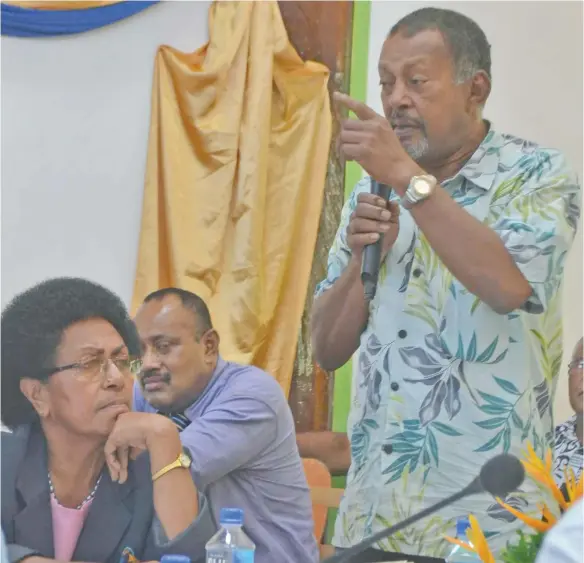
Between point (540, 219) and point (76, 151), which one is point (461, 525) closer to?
point (540, 219)

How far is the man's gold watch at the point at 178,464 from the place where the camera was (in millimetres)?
1663

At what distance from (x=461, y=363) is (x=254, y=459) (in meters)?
0.45

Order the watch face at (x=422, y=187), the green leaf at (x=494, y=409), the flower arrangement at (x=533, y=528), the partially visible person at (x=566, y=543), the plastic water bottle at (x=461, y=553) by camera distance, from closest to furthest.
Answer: the partially visible person at (x=566, y=543)
the flower arrangement at (x=533, y=528)
the plastic water bottle at (x=461, y=553)
the watch face at (x=422, y=187)
the green leaf at (x=494, y=409)

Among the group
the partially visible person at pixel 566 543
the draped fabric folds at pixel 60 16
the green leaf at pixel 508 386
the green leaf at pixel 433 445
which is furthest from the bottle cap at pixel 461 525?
the draped fabric folds at pixel 60 16

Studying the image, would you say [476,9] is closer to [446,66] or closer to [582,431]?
[446,66]

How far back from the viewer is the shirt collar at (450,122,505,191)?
162 centimetres

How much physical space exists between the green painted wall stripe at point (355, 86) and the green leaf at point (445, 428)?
0.76 feet

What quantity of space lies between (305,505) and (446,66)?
2.70 ft

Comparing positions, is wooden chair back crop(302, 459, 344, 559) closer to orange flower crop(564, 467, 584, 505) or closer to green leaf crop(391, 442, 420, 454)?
green leaf crop(391, 442, 420, 454)

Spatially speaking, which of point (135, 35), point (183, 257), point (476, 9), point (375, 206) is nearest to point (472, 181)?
point (375, 206)

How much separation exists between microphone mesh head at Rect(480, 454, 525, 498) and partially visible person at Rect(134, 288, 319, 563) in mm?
760

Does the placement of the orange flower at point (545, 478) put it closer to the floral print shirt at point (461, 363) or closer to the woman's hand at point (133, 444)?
the floral print shirt at point (461, 363)

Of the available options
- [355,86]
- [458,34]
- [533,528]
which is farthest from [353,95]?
[533,528]

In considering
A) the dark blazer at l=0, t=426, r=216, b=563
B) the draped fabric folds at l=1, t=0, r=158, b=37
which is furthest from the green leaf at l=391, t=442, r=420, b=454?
the draped fabric folds at l=1, t=0, r=158, b=37
